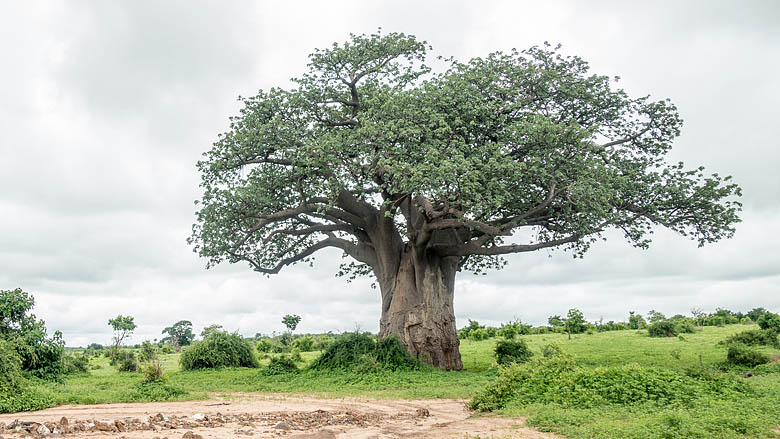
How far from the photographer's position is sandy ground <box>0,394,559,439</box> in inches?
329

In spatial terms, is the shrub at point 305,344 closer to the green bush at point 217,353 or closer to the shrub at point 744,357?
the green bush at point 217,353

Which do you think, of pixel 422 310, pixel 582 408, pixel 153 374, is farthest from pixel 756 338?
pixel 153 374

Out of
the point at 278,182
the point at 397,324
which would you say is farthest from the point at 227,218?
the point at 397,324

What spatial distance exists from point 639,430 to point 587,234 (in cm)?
1002

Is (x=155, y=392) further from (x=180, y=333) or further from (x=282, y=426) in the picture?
(x=180, y=333)

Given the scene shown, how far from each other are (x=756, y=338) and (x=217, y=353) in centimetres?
2118

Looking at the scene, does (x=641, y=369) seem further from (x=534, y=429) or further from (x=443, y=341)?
(x=443, y=341)

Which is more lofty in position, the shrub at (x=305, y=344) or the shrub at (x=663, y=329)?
the shrub at (x=663, y=329)

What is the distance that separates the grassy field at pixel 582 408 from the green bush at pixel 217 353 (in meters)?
1.19

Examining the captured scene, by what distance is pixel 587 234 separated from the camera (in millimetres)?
17484

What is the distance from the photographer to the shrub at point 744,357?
741 inches

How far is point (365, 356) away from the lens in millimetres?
18609

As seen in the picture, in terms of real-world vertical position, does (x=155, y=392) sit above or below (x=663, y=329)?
below

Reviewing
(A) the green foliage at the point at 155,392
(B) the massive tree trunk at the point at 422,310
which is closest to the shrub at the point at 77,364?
(A) the green foliage at the point at 155,392
